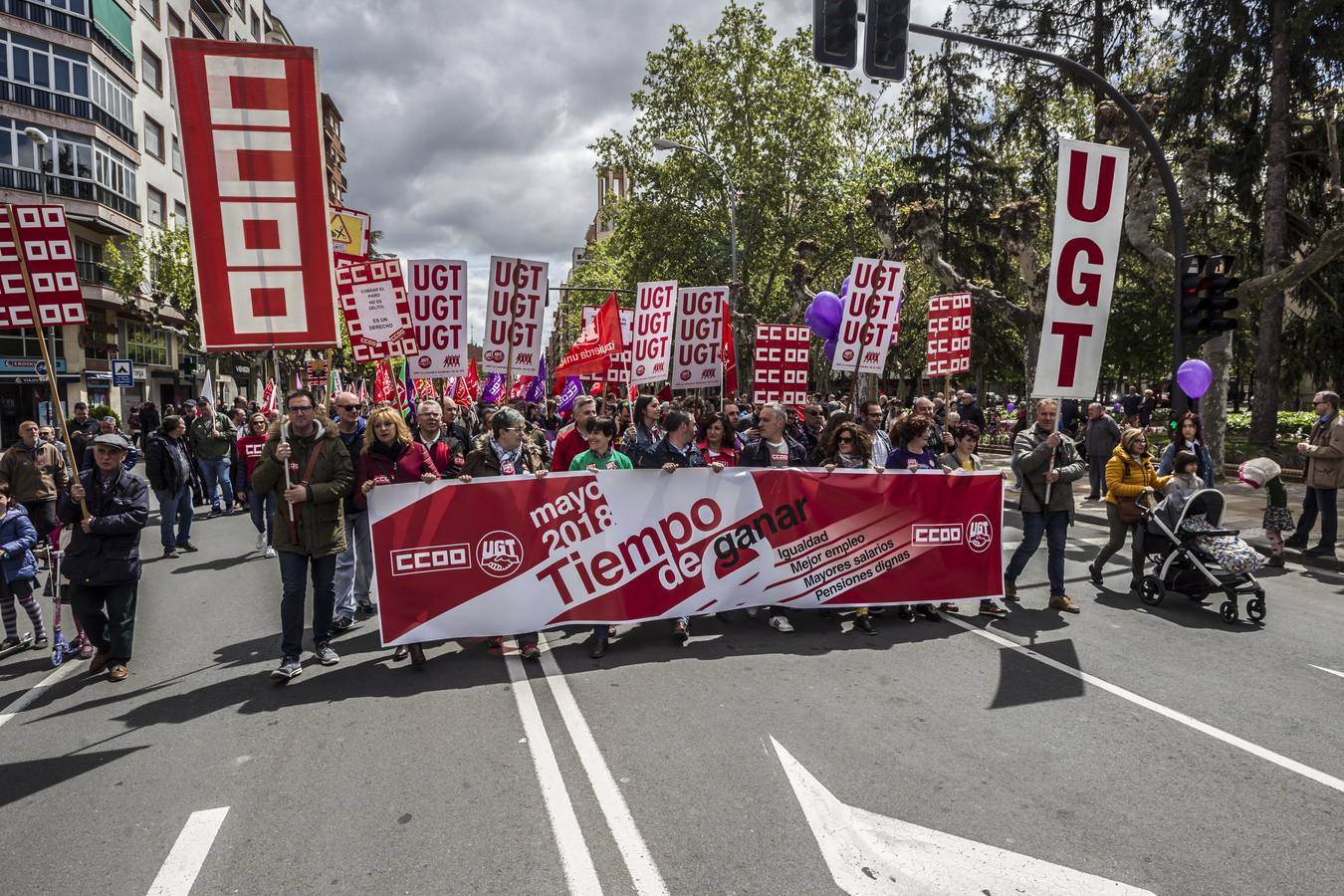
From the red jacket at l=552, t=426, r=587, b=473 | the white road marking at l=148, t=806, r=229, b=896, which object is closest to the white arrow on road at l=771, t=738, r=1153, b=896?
the white road marking at l=148, t=806, r=229, b=896

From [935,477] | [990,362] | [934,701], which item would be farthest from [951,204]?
[934,701]

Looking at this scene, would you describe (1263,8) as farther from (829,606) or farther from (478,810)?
(478,810)

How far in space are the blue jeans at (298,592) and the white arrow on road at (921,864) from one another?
350 cm

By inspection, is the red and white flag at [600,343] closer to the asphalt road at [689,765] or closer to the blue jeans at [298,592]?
the asphalt road at [689,765]

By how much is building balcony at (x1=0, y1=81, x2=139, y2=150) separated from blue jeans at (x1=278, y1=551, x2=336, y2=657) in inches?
1248

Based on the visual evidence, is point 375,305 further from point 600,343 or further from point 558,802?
point 558,802

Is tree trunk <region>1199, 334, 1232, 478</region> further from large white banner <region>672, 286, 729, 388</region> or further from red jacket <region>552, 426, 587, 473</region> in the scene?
red jacket <region>552, 426, 587, 473</region>

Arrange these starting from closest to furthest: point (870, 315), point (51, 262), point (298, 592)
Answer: point (298, 592)
point (51, 262)
point (870, 315)

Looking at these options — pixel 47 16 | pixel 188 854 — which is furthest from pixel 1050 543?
pixel 47 16

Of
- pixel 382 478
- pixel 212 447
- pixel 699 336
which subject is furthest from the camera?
pixel 699 336

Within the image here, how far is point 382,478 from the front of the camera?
5.81 meters

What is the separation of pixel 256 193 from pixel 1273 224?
825 inches

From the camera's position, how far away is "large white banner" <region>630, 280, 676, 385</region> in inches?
476

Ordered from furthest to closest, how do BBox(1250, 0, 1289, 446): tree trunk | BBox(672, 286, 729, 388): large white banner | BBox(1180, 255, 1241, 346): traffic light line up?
BBox(1250, 0, 1289, 446): tree trunk → BBox(672, 286, 729, 388): large white banner → BBox(1180, 255, 1241, 346): traffic light
